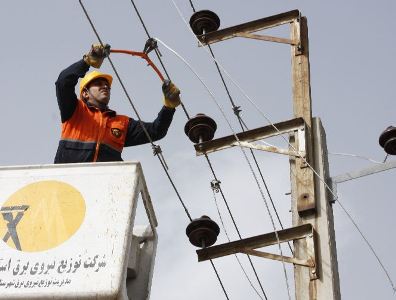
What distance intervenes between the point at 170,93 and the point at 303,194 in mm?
1212

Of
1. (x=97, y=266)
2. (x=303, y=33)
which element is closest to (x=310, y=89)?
(x=303, y=33)

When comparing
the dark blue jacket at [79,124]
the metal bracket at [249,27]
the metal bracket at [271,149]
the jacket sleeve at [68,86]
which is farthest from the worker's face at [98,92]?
the metal bracket at [249,27]

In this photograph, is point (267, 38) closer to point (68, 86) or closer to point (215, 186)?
point (215, 186)

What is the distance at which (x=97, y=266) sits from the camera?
4.44 meters

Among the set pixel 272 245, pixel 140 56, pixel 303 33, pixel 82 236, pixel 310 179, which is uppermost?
pixel 303 33

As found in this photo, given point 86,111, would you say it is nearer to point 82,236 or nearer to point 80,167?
point 80,167

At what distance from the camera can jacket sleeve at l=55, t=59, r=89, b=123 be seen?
19.7ft

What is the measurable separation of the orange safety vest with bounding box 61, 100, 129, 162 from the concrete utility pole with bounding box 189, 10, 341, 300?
90 centimetres

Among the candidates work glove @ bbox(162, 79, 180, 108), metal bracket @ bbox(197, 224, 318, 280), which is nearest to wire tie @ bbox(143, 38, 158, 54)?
work glove @ bbox(162, 79, 180, 108)

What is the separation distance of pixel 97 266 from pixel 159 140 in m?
2.23

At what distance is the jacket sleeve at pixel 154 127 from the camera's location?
6469 mm

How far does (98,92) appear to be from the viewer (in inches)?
257

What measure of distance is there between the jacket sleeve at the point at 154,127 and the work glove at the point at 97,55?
0.65 meters

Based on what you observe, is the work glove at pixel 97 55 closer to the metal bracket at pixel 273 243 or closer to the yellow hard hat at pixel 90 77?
the yellow hard hat at pixel 90 77
